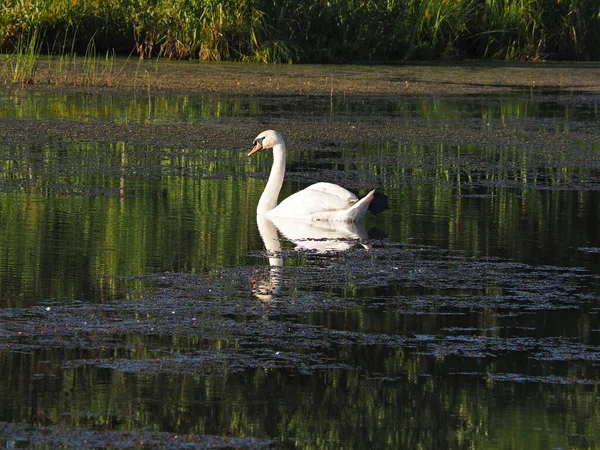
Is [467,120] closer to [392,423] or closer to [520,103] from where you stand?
[520,103]

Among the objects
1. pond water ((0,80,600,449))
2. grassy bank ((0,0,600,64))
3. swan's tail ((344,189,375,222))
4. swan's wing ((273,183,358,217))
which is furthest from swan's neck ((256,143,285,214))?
grassy bank ((0,0,600,64))

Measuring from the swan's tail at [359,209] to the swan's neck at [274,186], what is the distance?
728mm

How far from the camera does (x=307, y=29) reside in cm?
2520

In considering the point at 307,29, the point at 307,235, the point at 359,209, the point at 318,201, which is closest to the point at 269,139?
the point at 318,201

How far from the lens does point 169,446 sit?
461cm

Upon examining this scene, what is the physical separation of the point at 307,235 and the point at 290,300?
255cm

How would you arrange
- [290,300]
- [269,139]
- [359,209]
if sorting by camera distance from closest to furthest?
[290,300] < [359,209] < [269,139]

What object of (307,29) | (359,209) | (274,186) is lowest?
(359,209)

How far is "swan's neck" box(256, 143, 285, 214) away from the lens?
1038 cm

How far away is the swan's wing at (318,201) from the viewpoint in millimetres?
9938

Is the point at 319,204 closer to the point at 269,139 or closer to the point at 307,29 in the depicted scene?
the point at 269,139

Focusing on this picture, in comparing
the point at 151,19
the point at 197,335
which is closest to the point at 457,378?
the point at 197,335

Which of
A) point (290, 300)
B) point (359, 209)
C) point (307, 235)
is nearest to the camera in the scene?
point (290, 300)

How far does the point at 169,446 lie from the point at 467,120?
1356cm
